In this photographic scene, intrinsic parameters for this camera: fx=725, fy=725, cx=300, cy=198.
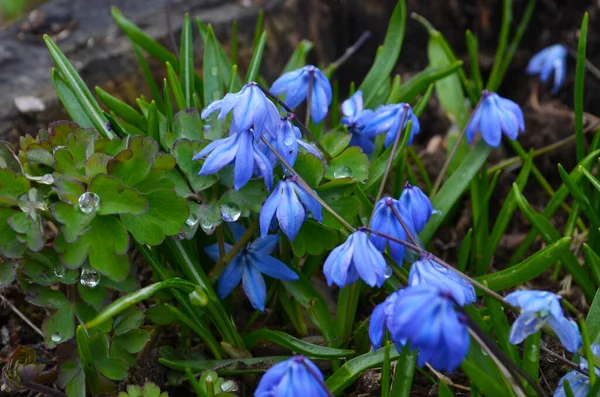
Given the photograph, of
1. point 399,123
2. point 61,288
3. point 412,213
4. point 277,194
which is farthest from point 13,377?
point 399,123

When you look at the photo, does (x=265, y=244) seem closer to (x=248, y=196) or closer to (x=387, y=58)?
(x=248, y=196)

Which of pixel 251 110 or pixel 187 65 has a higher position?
pixel 251 110

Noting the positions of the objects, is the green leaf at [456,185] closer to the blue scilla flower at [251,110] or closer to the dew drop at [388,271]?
the dew drop at [388,271]

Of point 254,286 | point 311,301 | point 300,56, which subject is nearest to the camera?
point 254,286

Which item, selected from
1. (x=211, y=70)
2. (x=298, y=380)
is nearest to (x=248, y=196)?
(x=298, y=380)

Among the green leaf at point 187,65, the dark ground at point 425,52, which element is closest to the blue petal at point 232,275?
the green leaf at point 187,65

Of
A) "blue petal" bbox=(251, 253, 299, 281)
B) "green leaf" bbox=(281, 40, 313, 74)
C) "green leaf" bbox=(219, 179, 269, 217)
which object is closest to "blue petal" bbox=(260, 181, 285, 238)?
"green leaf" bbox=(219, 179, 269, 217)

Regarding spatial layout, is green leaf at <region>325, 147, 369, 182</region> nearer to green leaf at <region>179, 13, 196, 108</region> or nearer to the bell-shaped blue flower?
the bell-shaped blue flower

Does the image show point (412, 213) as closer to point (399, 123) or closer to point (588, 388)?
point (399, 123)
